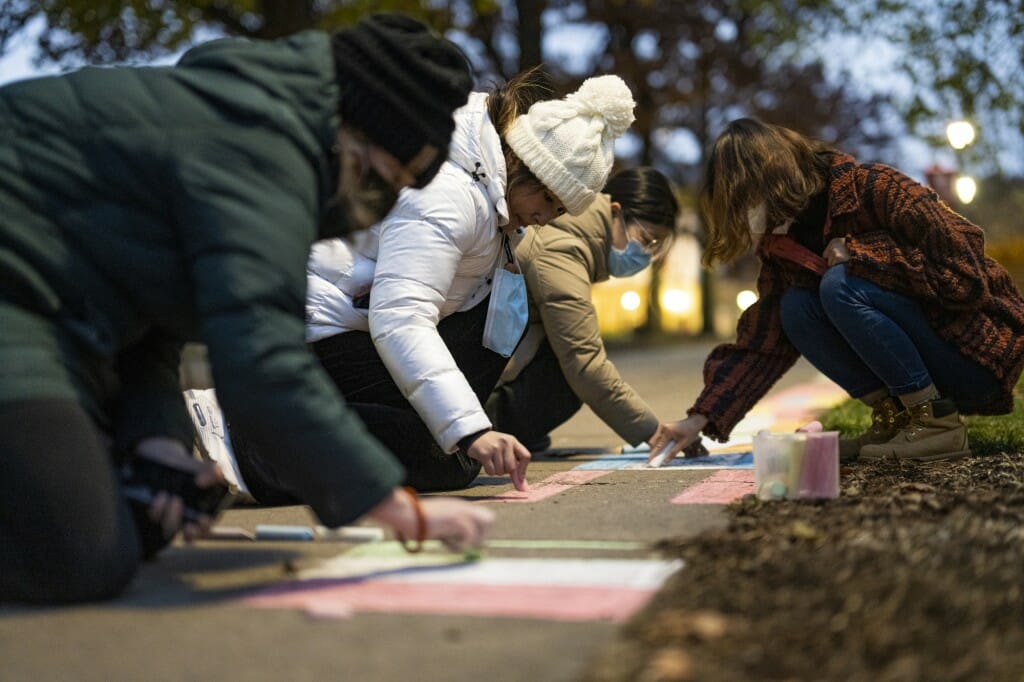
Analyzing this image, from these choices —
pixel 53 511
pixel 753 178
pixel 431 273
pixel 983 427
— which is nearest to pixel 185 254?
pixel 53 511

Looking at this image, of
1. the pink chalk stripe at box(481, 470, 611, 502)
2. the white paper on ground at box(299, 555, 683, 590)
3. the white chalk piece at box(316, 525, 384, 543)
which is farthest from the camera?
the pink chalk stripe at box(481, 470, 611, 502)

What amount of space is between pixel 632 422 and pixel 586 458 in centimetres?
35

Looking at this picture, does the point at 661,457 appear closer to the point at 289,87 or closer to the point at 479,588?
the point at 479,588

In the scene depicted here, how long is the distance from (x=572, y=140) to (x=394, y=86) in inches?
51.1

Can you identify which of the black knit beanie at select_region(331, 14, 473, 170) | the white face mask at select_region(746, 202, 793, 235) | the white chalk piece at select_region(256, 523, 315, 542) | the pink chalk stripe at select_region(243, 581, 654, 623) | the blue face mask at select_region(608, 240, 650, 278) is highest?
the black knit beanie at select_region(331, 14, 473, 170)

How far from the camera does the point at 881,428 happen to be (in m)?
4.12

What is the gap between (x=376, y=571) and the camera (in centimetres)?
238

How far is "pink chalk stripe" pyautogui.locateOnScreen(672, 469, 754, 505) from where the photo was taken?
10.6ft

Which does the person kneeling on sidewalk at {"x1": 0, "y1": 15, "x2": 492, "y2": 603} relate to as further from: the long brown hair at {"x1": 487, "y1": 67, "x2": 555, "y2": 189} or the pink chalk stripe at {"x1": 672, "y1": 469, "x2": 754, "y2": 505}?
the long brown hair at {"x1": 487, "y1": 67, "x2": 555, "y2": 189}

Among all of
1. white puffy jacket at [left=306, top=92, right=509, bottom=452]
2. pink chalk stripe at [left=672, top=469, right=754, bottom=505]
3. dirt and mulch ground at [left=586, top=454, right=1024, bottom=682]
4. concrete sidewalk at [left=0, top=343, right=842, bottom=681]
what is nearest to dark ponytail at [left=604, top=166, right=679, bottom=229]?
white puffy jacket at [left=306, top=92, right=509, bottom=452]

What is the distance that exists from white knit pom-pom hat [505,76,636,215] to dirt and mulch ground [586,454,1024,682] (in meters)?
1.24

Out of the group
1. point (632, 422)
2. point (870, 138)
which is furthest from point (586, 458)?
point (870, 138)

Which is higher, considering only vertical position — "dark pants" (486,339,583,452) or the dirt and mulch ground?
the dirt and mulch ground

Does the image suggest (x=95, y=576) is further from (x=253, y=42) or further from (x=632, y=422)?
(x=632, y=422)
